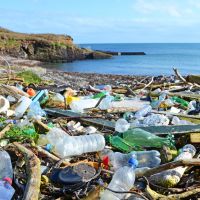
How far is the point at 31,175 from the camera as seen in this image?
10.8 feet

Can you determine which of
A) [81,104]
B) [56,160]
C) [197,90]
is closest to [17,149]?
[56,160]

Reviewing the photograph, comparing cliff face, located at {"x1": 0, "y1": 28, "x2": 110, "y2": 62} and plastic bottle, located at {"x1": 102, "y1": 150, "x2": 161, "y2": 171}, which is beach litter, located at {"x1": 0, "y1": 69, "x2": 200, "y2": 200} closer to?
plastic bottle, located at {"x1": 102, "y1": 150, "x2": 161, "y2": 171}

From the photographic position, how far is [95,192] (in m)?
3.16

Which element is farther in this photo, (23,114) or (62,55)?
(62,55)

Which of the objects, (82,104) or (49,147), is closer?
(49,147)

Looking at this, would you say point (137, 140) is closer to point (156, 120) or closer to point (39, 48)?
point (156, 120)

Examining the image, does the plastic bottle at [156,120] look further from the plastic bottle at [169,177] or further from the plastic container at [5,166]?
the plastic container at [5,166]

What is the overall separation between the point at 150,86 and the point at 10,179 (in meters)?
6.41

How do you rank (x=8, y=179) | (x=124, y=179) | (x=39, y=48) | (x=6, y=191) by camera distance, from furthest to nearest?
(x=39, y=48), (x=124, y=179), (x=8, y=179), (x=6, y=191)

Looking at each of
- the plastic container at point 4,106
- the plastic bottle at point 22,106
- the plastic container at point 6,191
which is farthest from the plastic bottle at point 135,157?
the plastic container at point 4,106

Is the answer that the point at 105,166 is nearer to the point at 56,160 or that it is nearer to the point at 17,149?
the point at 56,160

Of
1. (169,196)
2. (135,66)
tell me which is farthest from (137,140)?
(135,66)

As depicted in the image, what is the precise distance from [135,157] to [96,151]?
428mm

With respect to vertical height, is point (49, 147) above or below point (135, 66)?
above
